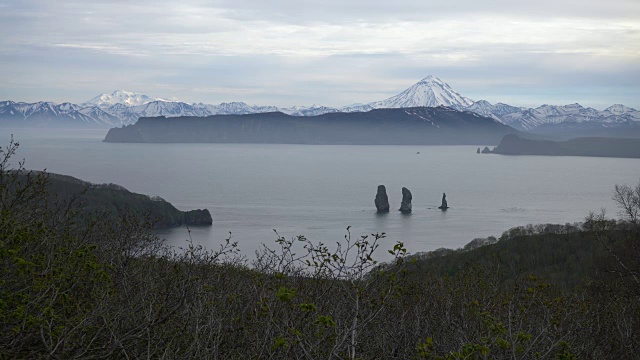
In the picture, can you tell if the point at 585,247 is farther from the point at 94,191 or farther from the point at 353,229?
the point at 94,191

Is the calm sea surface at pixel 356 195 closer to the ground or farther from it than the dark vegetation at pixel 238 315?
closer to the ground

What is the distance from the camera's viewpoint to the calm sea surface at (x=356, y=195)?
68000mm

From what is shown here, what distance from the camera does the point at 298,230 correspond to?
66625 millimetres

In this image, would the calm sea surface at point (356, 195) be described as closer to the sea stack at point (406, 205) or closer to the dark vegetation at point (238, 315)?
the sea stack at point (406, 205)

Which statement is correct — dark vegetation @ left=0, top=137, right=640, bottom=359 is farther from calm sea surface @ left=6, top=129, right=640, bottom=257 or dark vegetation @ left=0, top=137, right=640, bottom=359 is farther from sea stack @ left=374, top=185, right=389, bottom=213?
sea stack @ left=374, top=185, right=389, bottom=213

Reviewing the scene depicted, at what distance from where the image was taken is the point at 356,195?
101 metres

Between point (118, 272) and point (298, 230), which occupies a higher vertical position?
point (118, 272)

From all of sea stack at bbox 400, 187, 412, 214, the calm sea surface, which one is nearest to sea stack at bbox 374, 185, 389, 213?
the calm sea surface

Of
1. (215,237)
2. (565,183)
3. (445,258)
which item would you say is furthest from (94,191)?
(565,183)

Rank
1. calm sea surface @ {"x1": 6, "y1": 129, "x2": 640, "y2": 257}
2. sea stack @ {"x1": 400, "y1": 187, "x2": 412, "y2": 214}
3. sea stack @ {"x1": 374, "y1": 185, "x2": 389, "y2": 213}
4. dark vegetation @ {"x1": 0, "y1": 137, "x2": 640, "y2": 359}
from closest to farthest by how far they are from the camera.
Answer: dark vegetation @ {"x1": 0, "y1": 137, "x2": 640, "y2": 359}
calm sea surface @ {"x1": 6, "y1": 129, "x2": 640, "y2": 257}
sea stack @ {"x1": 400, "y1": 187, "x2": 412, "y2": 214}
sea stack @ {"x1": 374, "y1": 185, "x2": 389, "y2": 213}

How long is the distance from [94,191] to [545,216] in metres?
53.8

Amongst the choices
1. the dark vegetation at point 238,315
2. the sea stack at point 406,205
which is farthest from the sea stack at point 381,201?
the dark vegetation at point 238,315

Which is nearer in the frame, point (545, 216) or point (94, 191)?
point (94, 191)

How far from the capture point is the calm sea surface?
68.0m
